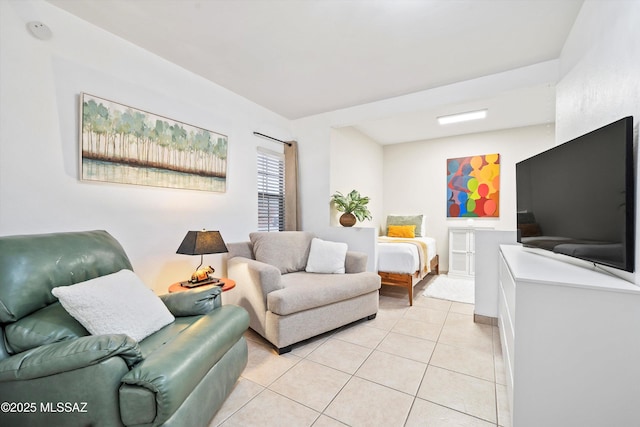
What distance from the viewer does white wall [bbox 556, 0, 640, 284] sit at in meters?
1.15

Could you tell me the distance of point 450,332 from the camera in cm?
251

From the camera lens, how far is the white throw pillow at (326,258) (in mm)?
2918

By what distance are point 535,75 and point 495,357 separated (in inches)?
A: 102

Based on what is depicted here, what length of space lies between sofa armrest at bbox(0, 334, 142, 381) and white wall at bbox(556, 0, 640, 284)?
6.94 ft

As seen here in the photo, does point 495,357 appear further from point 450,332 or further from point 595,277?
point 595,277

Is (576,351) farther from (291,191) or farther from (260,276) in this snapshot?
(291,191)

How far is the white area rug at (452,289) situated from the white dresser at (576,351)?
2451 millimetres

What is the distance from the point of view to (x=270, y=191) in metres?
3.70

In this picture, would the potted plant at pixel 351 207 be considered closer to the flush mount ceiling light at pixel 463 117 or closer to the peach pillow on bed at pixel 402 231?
the peach pillow on bed at pixel 402 231

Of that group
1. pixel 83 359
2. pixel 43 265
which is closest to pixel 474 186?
pixel 83 359

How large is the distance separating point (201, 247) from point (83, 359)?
1.26 meters

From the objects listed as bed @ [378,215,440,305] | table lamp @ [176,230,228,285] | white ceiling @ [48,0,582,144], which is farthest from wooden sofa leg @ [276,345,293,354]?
white ceiling @ [48,0,582,144]

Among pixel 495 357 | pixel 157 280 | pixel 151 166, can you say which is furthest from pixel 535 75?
pixel 157 280

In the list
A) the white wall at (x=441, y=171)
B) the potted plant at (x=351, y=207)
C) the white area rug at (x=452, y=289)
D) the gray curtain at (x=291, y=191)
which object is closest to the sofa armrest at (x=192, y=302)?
the gray curtain at (x=291, y=191)
